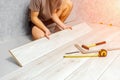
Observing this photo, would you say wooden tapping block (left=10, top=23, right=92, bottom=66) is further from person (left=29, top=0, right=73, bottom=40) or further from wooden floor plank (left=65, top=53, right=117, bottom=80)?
wooden floor plank (left=65, top=53, right=117, bottom=80)

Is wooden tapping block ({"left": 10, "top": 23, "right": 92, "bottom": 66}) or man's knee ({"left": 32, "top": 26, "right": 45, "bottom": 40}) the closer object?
wooden tapping block ({"left": 10, "top": 23, "right": 92, "bottom": 66})

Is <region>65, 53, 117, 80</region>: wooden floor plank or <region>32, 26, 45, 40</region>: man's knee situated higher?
<region>32, 26, 45, 40</region>: man's knee

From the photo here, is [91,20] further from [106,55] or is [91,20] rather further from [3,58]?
[3,58]

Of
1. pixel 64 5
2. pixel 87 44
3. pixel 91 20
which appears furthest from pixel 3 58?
pixel 91 20

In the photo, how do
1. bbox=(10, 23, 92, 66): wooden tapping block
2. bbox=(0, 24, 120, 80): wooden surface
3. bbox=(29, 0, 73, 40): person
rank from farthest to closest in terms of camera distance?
bbox=(29, 0, 73, 40): person < bbox=(10, 23, 92, 66): wooden tapping block < bbox=(0, 24, 120, 80): wooden surface

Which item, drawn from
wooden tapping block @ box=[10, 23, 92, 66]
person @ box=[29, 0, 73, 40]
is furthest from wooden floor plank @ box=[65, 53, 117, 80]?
person @ box=[29, 0, 73, 40]

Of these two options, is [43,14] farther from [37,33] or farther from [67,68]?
[67,68]

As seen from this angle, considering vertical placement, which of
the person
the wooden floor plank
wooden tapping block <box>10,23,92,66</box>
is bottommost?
the wooden floor plank

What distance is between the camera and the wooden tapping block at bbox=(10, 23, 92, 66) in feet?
4.34

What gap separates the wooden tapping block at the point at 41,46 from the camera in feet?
4.34

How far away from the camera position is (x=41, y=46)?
1.50 m

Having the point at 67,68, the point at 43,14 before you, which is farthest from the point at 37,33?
the point at 67,68

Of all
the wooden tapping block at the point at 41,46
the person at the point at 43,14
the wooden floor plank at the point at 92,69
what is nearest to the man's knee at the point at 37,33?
the person at the point at 43,14

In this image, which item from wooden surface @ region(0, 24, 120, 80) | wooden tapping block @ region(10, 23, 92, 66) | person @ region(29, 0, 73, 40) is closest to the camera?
wooden surface @ region(0, 24, 120, 80)
